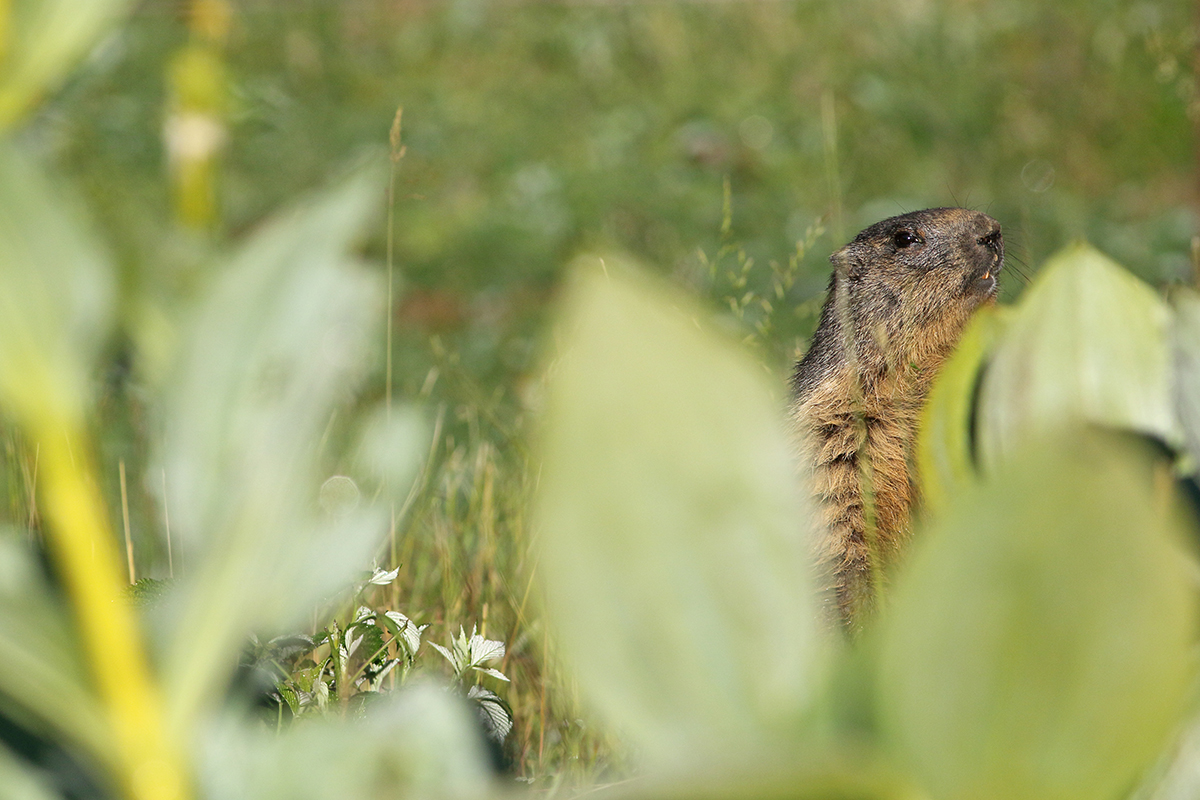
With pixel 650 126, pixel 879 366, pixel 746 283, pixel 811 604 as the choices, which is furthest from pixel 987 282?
pixel 650 126

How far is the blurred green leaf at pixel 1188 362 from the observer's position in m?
0.64

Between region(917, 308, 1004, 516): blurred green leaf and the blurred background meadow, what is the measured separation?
1795mm

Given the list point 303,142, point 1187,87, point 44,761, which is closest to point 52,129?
point 303,142

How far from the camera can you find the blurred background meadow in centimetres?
424

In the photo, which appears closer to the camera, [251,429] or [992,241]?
[251,429]

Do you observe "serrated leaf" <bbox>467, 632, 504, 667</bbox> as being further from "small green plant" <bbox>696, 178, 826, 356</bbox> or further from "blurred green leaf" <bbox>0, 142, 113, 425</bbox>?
"blurred green leaf" <bbox>0, 142, 113, 425</bbox>

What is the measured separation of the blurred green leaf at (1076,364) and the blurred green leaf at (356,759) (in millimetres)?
334

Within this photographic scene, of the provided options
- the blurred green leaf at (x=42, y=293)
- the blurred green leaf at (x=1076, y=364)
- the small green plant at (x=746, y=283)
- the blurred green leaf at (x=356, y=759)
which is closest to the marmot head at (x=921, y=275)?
the small green plant at (x=746, y=283)

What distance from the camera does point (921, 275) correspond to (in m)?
2.90

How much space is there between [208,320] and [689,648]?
0.27 m

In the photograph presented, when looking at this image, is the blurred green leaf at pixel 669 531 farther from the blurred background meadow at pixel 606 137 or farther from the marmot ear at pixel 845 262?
the marmot ear at pixel 845 262

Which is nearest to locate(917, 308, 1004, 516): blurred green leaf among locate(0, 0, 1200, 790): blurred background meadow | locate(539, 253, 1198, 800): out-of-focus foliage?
locate(539, 253, 1198, 800): out-of-focus foliage

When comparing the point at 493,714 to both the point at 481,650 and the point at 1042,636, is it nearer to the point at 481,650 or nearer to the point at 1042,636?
the point at 481,650

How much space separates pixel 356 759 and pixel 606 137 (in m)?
7.91
